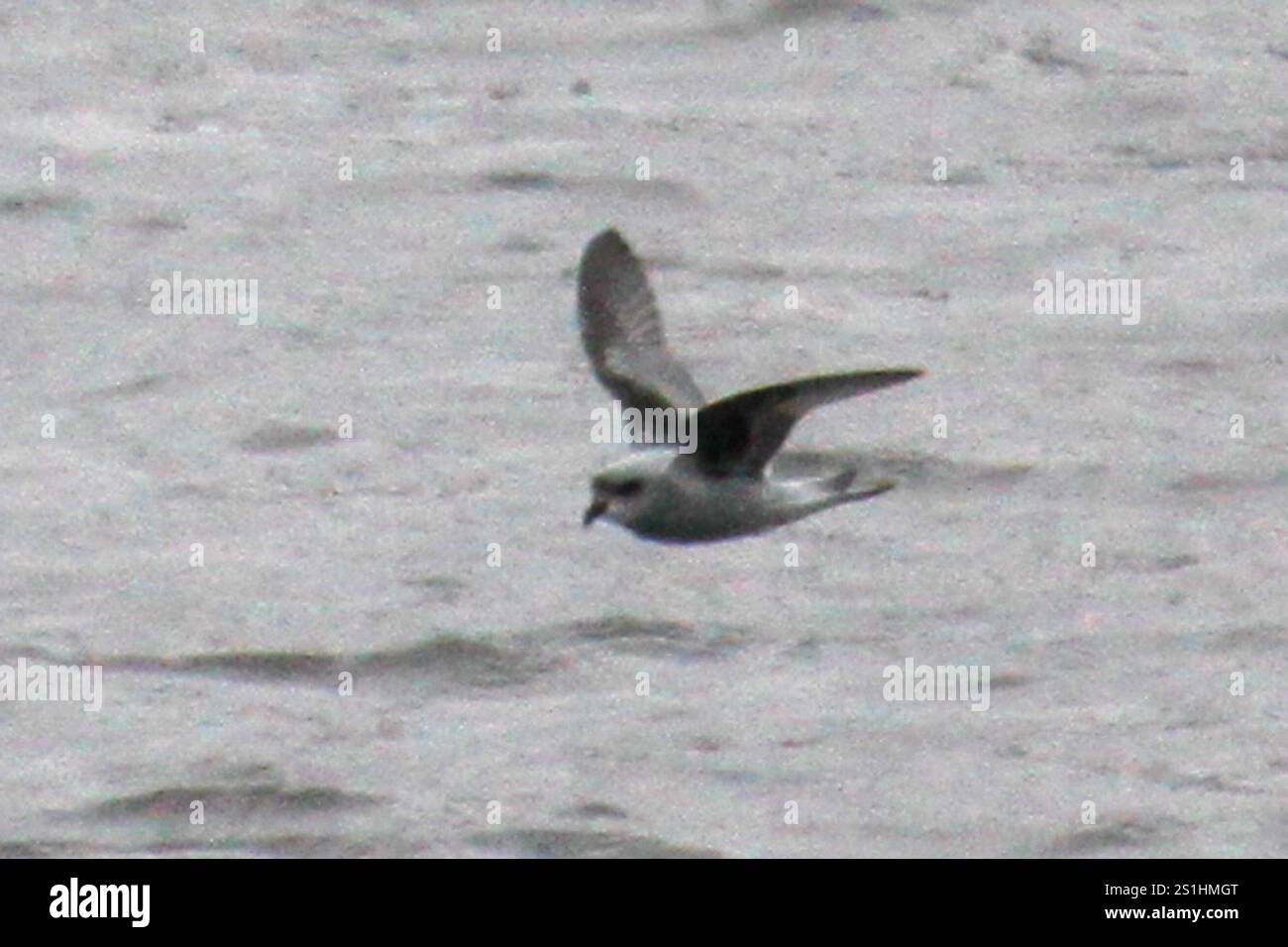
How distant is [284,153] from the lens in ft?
52.6

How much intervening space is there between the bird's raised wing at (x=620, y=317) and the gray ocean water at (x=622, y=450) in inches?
55.2

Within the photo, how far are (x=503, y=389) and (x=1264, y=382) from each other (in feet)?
9.18

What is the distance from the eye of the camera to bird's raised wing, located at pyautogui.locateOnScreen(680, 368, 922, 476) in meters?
8.89

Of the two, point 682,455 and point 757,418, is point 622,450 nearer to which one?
point 682,455

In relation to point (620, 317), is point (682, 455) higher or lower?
lower

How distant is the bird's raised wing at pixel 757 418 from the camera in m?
8.89

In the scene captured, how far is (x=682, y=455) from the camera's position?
9773 millimetres

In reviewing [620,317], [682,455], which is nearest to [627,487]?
[682,455]

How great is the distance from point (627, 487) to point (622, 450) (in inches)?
142

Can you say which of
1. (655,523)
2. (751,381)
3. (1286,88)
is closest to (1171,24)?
(1286,88)

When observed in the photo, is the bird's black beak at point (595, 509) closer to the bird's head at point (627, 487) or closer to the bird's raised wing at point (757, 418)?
the bird's head at point (627, 487)

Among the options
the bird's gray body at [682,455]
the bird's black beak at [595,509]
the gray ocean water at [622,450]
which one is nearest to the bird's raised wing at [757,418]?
the bird's gray body at [682,455]

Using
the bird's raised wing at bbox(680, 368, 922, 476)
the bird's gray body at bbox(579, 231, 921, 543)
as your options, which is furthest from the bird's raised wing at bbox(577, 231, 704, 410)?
the bird's raised wing at bbox(680, 368, 922, 476)

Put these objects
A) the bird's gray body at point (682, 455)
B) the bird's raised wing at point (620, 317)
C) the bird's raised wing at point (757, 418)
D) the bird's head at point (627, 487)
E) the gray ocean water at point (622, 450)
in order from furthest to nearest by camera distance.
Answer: the gray ocean water at point (622, 450), the bird's raised wing at point (620, 317), the bird's head at point (627, 487), the bird's gray body at point (682, 455), the bird's raised wing at point (757, 418)
